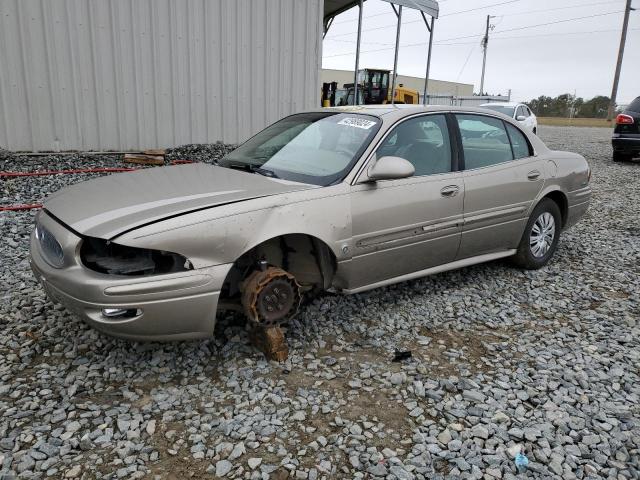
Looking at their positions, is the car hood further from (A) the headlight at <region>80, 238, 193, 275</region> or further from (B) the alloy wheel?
(B) the alloy wheel

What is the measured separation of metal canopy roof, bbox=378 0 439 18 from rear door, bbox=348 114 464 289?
9033 mm

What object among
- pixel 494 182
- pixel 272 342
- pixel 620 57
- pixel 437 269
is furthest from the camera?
pixel 620 57

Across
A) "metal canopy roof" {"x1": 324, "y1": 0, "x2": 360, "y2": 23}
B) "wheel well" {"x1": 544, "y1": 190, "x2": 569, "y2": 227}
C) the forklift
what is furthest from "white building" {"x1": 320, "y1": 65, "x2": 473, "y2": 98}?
"wheel well" {"x1": 544, "y1": 190, "x2": 569, "y2": 227}

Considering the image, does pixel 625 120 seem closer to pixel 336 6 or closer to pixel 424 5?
pixel 424 5

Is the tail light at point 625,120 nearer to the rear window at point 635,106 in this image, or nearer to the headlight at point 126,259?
the rear window at point 635,106

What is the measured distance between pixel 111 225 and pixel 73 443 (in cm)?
105

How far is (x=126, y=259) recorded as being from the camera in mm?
2646

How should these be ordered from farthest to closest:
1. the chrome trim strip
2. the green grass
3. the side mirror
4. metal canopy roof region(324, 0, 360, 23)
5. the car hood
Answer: the green grass < metal canopy roof region(324, 0, 360, 23) < the chrome trim strip < the side mirror < the car hood

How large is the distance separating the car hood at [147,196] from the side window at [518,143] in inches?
89.6

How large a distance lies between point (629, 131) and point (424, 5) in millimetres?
5912

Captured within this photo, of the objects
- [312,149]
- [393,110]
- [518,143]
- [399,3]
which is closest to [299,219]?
[312,149]

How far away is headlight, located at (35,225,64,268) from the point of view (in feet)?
8.84

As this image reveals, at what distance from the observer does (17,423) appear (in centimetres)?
241

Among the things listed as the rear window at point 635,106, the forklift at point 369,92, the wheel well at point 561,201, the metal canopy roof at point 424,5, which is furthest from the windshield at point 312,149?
the forklift at point 369,92
